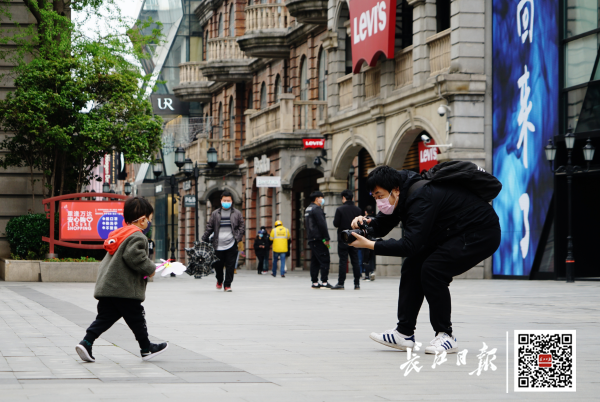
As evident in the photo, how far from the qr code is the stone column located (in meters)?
19.2

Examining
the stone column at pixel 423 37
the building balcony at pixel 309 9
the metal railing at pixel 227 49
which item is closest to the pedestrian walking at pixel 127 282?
the stone column at pixel 423 37

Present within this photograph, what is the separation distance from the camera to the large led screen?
21359mm

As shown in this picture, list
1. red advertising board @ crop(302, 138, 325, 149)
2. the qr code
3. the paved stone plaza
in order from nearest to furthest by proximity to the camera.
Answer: the qr code < the paved stone plaza < red advertising board @ crop(302, 138, 325, 149)

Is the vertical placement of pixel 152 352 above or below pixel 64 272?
above

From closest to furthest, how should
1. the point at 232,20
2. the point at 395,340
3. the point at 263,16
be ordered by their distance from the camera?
the point at 395,340 → the point at 263,16 → the point at 232,20

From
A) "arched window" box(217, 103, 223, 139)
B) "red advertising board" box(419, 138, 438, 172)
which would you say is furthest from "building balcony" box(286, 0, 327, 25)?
"arched window" box(217, 103, 223, 139)

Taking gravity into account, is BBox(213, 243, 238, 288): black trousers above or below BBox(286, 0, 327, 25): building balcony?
below

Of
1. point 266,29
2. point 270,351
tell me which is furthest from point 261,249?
point 270,351

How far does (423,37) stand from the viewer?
25.0 meters

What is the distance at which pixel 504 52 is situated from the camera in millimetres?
22750

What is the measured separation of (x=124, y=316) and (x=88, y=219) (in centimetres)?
1713

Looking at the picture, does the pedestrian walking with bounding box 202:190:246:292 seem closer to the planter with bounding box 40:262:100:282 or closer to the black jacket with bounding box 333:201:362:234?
the black jacket with bounding box 333:201:362:234

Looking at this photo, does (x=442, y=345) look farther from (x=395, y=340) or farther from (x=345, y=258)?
(x=345, y=258)

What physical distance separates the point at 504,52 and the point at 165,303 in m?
11.2
